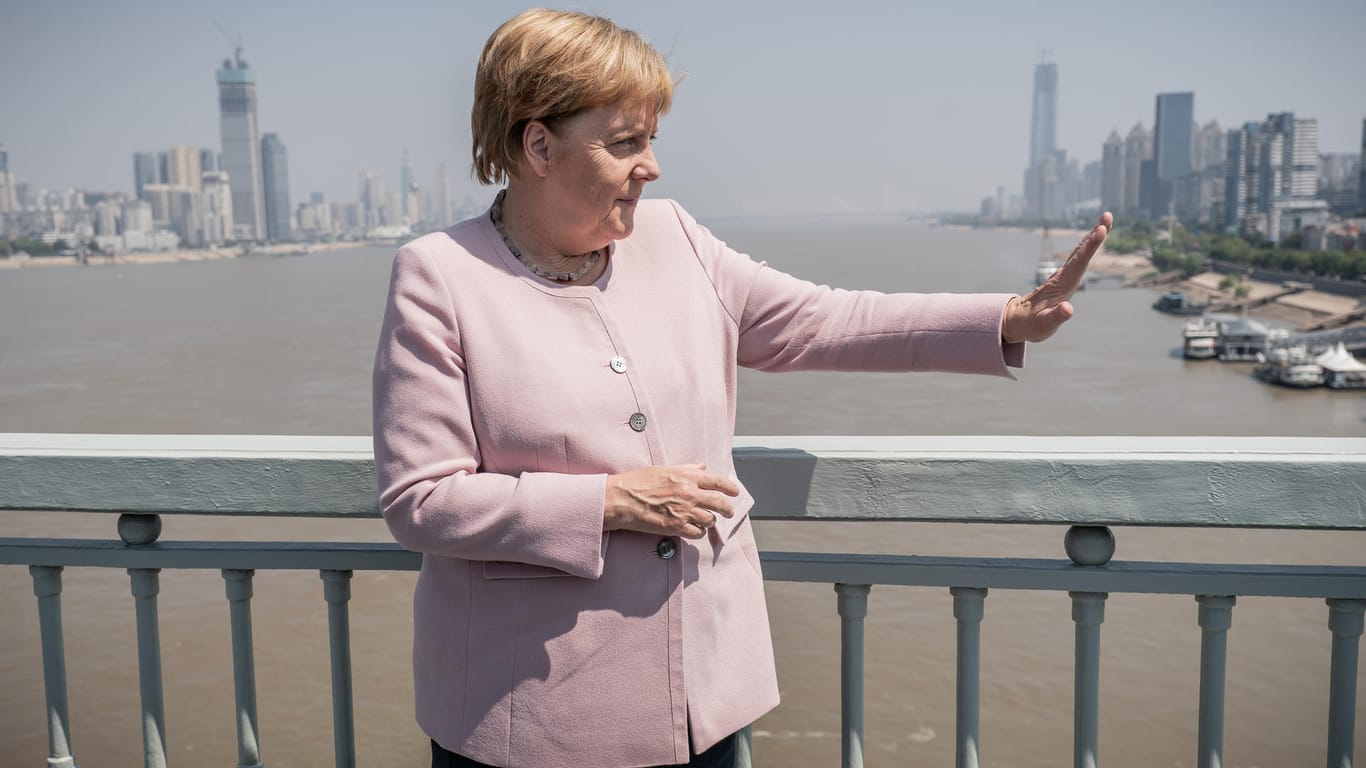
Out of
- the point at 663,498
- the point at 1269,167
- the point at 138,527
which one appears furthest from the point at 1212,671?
the point at 1269,167

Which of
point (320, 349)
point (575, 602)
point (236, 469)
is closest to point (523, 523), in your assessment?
point (575, 602)

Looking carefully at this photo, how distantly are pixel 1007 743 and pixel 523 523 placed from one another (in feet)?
29.1

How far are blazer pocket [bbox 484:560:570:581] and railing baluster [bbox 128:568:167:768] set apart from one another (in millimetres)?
525

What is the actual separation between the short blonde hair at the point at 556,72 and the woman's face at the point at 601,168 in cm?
1

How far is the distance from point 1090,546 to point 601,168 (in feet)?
1.96

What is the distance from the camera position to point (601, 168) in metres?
1.02

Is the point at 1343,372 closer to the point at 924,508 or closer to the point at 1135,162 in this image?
the point at 924,508

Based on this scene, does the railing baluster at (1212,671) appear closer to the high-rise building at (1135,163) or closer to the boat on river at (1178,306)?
the boat on river at (1178,306)

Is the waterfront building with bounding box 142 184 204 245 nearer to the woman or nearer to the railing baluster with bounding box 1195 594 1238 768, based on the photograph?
the woman

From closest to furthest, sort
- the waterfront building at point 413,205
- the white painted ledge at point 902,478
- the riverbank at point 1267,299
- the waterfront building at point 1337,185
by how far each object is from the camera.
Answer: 1. the white painted ledge at point 902,478
2. the riverbank at point 1267,299
3. the waterfront building at point 1337,185
4. the waterfront building at point 413,205

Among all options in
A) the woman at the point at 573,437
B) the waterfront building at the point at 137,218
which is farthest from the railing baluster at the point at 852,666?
the waterfront building at the point at 137,218

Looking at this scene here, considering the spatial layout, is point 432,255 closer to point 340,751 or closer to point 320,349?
point 340,751

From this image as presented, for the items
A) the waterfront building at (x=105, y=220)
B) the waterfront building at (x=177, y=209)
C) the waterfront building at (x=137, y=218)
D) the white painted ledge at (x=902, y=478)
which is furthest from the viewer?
the waterfront building at (x=177, y=209)

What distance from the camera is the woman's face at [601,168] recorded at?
1.01 m
